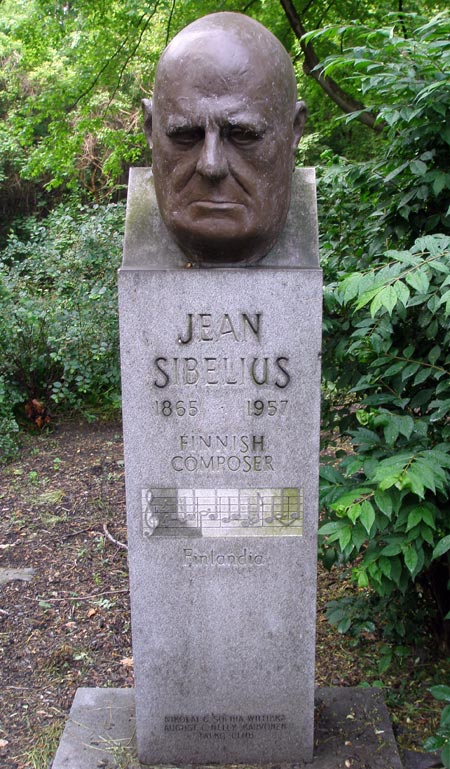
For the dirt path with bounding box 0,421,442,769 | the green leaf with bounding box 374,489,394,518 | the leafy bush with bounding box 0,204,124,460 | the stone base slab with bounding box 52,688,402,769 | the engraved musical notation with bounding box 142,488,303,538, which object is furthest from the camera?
the leafy bush with bounding box 0,204,124,460

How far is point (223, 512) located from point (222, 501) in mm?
43

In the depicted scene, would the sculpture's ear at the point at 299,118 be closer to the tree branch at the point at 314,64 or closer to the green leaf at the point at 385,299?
the green leaf at the point at 385,299

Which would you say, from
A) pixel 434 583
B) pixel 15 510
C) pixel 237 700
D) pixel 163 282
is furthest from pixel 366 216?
pixel 15 510

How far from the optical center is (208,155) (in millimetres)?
2117

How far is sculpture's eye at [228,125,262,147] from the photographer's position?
7.02ft

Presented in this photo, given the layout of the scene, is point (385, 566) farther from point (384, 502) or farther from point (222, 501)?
point (222, 501)

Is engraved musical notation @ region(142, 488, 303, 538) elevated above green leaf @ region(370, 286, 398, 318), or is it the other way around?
green leaf @ region(370, 286, 398, 318)

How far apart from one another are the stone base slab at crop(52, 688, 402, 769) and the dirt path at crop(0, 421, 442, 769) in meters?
0.18

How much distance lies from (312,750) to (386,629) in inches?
33.2

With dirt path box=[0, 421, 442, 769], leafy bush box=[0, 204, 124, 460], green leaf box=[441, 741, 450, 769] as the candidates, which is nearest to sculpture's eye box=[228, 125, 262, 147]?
green leaf box=[441, 741, 450, 769]

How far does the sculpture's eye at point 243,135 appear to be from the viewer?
7.02 feet

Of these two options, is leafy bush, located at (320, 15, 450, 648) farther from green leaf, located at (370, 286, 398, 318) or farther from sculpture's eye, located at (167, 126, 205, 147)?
sculpture's eye, located at (167, 126, 205, 147)

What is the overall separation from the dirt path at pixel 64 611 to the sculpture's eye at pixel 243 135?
2.47 meters

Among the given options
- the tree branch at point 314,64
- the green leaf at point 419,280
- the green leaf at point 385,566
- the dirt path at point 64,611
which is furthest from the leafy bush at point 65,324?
the green leaf at point 419,280
